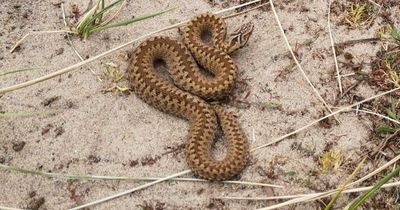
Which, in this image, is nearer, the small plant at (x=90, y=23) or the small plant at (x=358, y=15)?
the small plant at (x=90, y=23)

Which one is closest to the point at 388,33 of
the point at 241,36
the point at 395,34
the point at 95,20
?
the point at 395,34

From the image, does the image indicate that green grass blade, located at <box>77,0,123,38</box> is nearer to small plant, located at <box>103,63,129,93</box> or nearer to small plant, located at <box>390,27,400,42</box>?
small plant, located at <box>103,63,129,93</box>

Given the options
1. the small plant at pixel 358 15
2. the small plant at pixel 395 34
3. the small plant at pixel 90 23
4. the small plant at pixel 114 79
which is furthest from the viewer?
the small plant at pixel 358 15

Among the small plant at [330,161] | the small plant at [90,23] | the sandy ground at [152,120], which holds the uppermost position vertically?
the small plant at [90,23]

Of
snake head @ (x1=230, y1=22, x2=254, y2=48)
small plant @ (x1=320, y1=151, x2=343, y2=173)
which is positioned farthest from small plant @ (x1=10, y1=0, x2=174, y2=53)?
small plant @ (x1=320, y1=151, x2=343, y2=173)

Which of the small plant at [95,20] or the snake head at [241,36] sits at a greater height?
the small plant at [95,20]

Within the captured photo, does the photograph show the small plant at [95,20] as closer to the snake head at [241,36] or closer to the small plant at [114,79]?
the small plant at [114,79]

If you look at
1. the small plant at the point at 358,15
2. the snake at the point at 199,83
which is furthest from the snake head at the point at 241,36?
the small plant at the point at 358,15

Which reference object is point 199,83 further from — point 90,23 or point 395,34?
point 395,34
